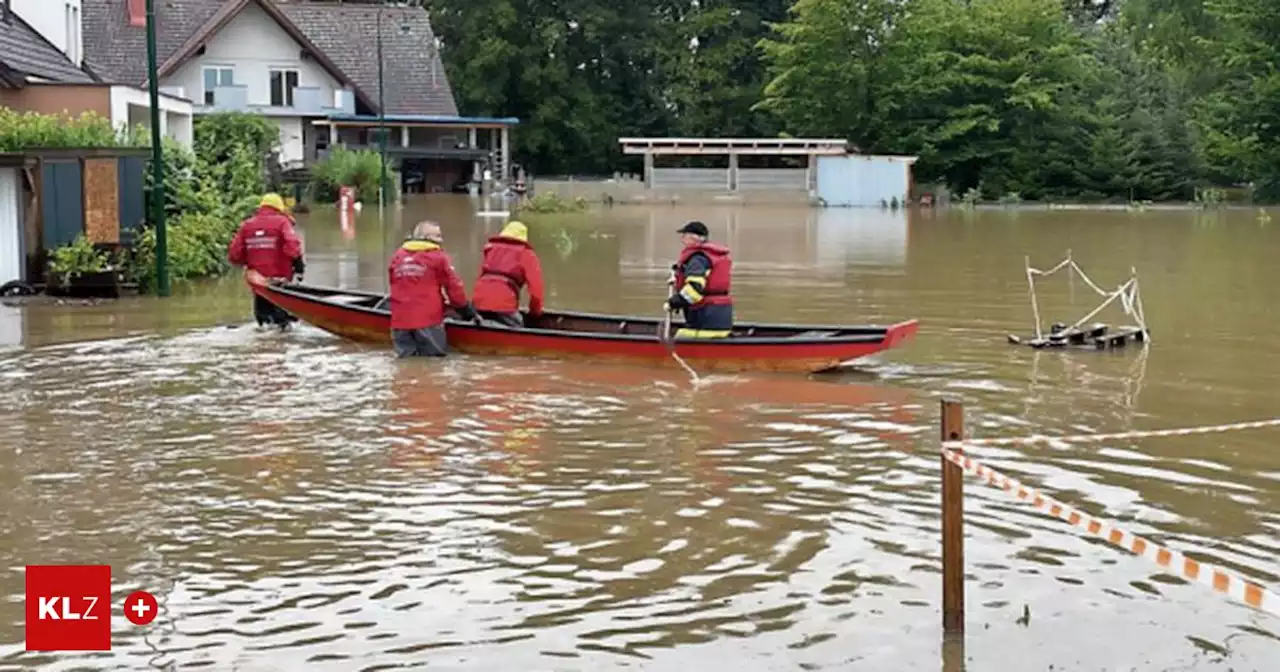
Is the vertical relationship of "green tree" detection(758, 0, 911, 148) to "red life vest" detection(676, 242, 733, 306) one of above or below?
above

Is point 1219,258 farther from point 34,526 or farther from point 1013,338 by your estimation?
point 34,526

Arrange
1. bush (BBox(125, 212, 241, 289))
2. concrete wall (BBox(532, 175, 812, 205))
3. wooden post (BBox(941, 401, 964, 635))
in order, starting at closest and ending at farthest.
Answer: wooden post (BBox(941, 401, 964, 635)) < bush (BBox(125, 212, 241, 289)) < concrete wall (BBox(532, 175, 812, 205))

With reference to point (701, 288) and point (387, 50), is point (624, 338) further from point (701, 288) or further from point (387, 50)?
point (387, 50)

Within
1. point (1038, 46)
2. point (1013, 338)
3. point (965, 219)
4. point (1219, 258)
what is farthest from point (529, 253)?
point (1038, 46)

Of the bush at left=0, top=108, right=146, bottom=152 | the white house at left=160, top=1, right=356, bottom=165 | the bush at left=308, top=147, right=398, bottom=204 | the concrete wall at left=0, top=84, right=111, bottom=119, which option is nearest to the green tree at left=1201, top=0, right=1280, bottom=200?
the bush at left=308, top=147, right=398, bottom=204

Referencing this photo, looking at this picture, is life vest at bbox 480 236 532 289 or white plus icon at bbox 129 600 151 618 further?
life vest at bbox 480 236 532 289

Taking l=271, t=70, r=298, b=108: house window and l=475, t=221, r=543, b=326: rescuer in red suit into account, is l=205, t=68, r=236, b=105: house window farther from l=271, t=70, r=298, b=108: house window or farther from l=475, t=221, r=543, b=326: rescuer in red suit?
l=475, t=221, r=543, b=326: rescuer in red suit

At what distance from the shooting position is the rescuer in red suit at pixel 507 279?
52.7 ft

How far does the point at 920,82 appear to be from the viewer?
64.9m

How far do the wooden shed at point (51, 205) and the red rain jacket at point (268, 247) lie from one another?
342 cm

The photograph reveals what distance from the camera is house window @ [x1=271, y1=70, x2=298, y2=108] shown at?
6200 centimetres

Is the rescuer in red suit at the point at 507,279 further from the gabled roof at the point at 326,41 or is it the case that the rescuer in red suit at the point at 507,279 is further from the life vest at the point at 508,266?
the gabled roof at the point at 326,41

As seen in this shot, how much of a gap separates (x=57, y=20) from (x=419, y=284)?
23.2m

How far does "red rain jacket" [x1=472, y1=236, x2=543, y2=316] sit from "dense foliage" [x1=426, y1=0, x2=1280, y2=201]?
47.2 m
